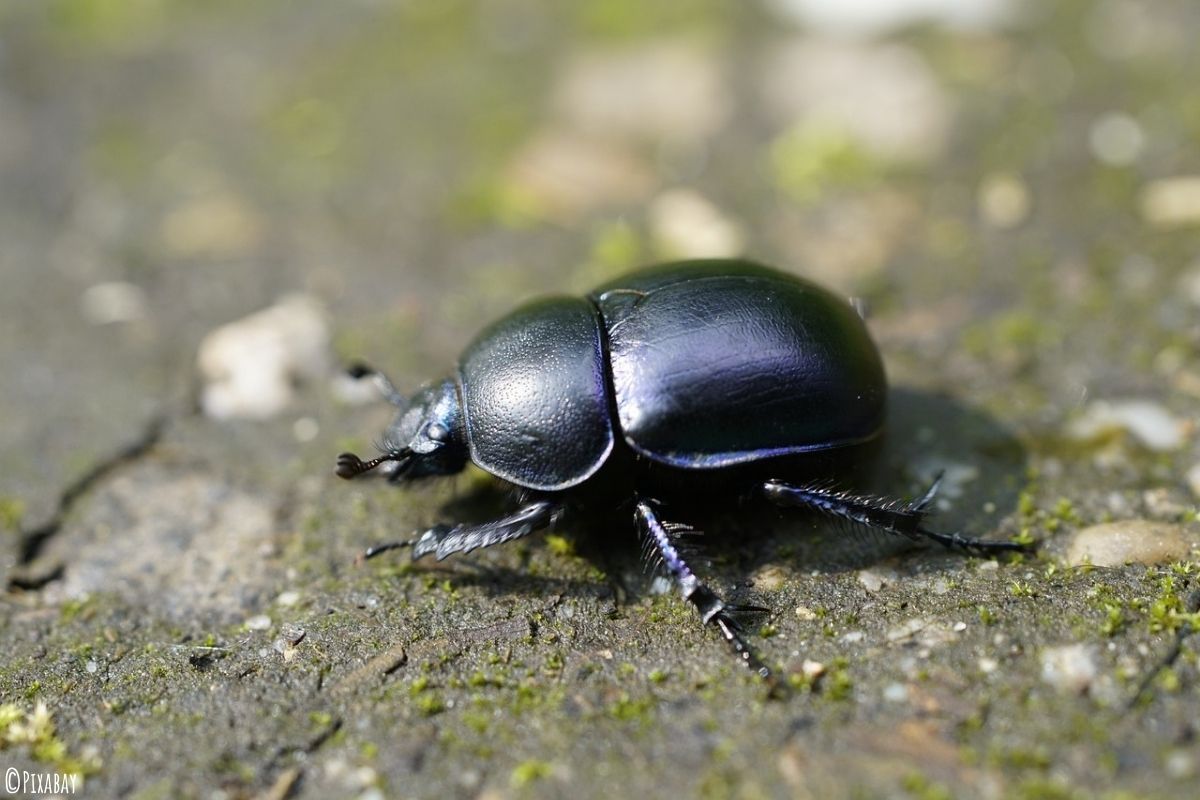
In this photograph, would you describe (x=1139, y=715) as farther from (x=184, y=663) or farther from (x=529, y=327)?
(x=184, y=663)

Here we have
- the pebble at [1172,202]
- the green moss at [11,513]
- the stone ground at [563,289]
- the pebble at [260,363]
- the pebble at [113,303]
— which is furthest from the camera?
the pebble at [113,303]

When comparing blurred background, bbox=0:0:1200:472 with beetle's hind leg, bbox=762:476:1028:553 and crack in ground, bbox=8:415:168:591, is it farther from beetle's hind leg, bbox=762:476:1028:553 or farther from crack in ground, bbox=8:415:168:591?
beetle's hind leg, bbox=762:476:1028:553

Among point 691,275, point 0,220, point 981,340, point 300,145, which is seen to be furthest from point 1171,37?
point 0,220

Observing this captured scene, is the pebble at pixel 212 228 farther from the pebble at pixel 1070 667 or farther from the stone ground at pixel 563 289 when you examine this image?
the pebble at pixel 1070 667

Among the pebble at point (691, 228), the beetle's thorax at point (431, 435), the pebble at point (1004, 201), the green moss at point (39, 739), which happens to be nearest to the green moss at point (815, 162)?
the pebble at point (691, 228)

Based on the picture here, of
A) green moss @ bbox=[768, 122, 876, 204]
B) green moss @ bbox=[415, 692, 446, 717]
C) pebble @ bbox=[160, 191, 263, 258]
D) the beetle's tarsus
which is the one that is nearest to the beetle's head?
the beetle's tarsus
